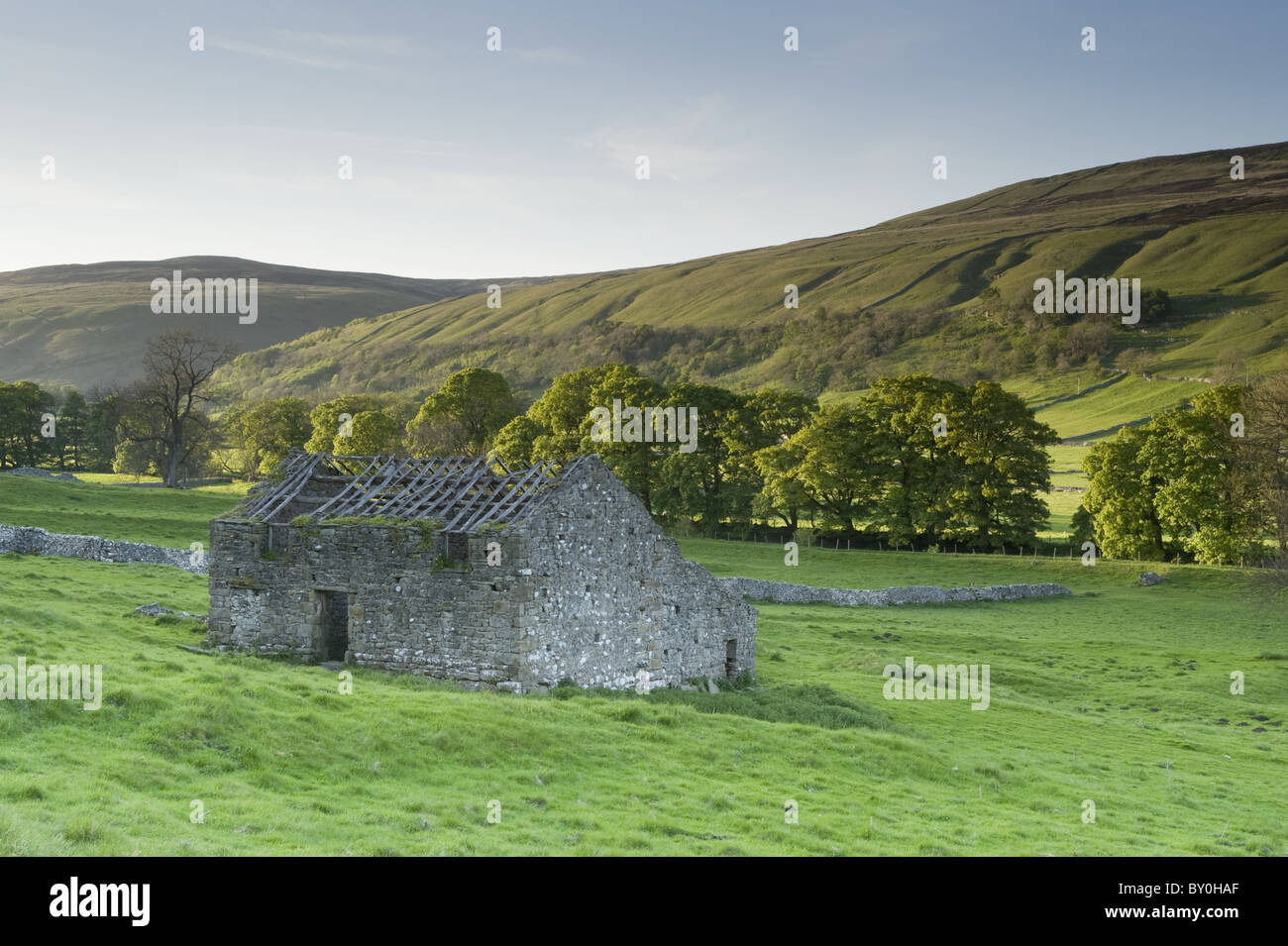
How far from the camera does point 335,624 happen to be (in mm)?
25922

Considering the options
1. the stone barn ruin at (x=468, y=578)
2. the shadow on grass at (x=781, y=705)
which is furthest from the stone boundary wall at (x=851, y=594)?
the stone barn ruin at (x=468, y=578)

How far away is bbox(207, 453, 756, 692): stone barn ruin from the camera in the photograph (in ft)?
74.8

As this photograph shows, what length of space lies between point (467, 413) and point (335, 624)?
59.0 m

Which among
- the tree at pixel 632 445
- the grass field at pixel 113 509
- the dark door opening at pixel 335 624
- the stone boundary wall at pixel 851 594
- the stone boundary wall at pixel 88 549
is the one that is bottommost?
the stone boundary wall at pixel 851 594

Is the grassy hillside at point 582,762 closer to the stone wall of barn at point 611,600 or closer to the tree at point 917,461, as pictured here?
the stone wall of barn at point 611,600

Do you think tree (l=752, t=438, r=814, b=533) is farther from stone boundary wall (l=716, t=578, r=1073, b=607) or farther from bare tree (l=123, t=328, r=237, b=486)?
bare tree (l=123, t=328, r=237, b=486)

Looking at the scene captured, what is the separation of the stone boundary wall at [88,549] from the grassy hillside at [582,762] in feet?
12.6

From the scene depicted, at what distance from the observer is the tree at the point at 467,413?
81.8m

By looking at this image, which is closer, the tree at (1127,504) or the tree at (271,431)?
the tree at (1127,504)

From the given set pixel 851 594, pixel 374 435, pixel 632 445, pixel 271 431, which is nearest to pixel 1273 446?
pixel 851 594

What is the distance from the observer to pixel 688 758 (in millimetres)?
18828

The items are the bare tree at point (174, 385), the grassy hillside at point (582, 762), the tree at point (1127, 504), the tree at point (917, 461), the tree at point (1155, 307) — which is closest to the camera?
the grassy hillside at point (582, 762)

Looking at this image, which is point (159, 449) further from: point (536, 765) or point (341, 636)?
point (536, 765)

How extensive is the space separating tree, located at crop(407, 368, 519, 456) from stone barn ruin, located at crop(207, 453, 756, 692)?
5415cm
